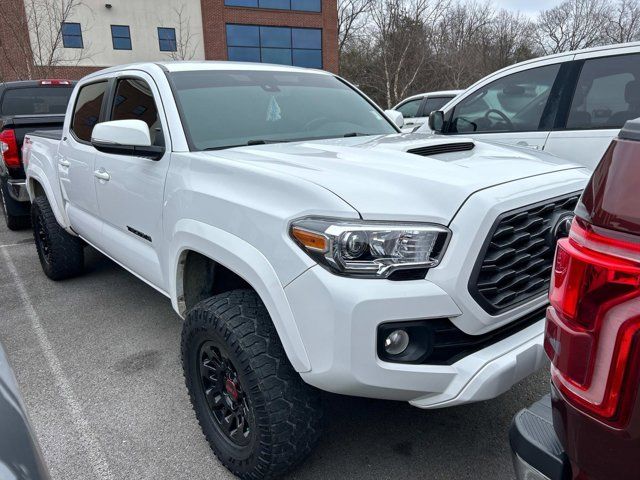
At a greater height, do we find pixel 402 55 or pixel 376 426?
pixel 402 55

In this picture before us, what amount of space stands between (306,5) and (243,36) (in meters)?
4.36

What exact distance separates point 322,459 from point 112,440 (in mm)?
1087

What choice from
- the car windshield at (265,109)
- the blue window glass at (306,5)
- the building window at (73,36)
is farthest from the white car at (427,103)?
the building window at (73,36)

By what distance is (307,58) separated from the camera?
104 ft

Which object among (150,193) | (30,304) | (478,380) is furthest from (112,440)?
(30,304)

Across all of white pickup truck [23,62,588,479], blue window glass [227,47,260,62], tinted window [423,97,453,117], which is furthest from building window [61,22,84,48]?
white pickup truck [23,62,588,479]

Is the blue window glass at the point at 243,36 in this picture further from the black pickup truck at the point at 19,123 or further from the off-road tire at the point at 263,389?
the off-road tire at the point at 263,389

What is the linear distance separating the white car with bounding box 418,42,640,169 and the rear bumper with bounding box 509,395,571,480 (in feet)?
9.28

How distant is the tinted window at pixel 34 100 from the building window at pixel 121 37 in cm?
2353

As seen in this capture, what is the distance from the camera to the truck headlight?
1775 mm

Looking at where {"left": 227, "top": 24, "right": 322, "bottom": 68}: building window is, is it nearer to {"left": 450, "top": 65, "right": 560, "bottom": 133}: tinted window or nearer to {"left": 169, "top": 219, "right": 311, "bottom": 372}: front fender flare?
{"left": 450, "top": 65, "right": 560, "bottom": 133}: tinted window

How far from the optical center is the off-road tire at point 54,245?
4672 millimetres

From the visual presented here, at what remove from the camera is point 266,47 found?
30531 millimetres

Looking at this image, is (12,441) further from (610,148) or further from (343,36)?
(343,36)
